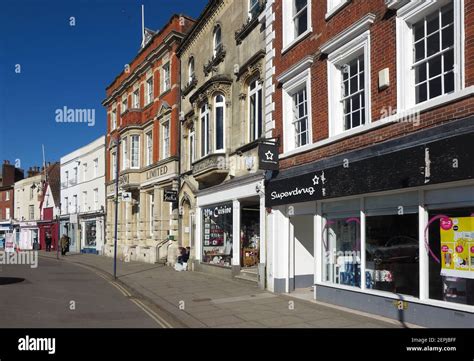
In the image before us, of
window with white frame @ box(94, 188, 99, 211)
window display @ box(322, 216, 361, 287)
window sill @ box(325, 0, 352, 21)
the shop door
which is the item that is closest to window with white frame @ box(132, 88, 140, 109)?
window with white frame @ box(94, 188, 99, 211)

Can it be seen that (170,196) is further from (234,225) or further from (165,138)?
(234,225)

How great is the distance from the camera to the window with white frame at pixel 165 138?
24984mm

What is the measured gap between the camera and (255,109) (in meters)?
16.0

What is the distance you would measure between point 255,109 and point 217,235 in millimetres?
5461

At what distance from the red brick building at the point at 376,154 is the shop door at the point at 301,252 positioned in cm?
3

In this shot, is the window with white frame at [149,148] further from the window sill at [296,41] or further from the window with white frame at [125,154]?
the window sill at [296,41]

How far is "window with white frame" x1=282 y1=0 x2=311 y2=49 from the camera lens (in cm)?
1295

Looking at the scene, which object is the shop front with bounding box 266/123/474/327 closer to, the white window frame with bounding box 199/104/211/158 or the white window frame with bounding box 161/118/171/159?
the white window frame with bounding box 199/104/211/158

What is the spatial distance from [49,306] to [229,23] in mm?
12326

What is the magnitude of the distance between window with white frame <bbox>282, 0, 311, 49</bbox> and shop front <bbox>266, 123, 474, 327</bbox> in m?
3.99

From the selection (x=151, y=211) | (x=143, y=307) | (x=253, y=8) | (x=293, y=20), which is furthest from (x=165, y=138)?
(x=143, y=307)

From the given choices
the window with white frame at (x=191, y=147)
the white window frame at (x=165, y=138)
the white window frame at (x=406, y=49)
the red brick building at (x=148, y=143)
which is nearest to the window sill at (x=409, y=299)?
the white window frame at (x=406, y=49)
